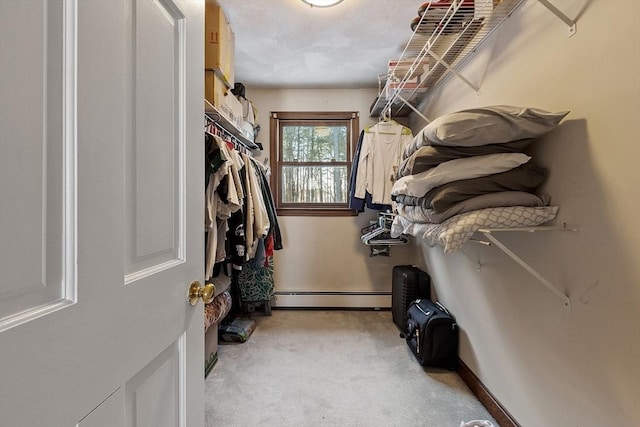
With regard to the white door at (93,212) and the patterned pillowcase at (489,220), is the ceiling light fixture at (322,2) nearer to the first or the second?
the white door at (93,212)

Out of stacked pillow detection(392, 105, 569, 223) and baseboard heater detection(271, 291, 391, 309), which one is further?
baseboard heater detection(271, 291, 391, 309)

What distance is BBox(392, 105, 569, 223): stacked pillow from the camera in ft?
3.53

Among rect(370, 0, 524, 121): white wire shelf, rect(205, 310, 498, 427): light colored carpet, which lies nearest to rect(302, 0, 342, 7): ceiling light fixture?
rect(370, 0, 524, 121): white wire shelf

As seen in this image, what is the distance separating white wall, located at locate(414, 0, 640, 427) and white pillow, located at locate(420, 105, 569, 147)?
0.11 meters

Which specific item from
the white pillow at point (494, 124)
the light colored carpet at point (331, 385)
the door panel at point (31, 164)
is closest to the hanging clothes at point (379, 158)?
the light colored carpet at point (331, 385)

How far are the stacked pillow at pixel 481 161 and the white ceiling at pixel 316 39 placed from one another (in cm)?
121

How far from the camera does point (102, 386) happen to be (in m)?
0.48

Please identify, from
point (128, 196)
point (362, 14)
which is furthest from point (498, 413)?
point (362, 14)

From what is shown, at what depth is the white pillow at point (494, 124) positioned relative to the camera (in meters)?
1.05

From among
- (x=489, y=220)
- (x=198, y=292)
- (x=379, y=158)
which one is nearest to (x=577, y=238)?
(x=489, y=220)

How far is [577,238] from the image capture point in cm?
105

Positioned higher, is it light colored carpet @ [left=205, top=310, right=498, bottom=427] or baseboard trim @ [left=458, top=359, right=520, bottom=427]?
baseboard trim @ [left=458, top=359, right=520, bottom=427]

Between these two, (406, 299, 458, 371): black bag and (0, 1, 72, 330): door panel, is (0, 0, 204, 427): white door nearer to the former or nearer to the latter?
(0, 1, 72, 330): door panel

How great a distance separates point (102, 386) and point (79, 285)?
182 millimetres
